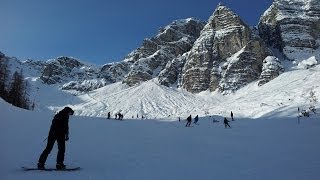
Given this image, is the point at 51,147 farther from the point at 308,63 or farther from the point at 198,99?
the point at 308,63

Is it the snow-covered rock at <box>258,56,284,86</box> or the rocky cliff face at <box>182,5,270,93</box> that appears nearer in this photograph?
the snow-covered rock at <box>258,56,284,86</box>

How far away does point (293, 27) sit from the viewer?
571 ft

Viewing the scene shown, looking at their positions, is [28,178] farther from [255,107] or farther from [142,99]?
[142,99]

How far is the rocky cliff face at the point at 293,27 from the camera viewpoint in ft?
535

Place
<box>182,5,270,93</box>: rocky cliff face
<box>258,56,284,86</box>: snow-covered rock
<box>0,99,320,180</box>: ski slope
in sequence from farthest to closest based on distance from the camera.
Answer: <box>182,5,270,93</box>: rocky cliff face → <box>258,56,284,86</box>: snow-covered rock → <box>0,99,320,180</box>: ski slope

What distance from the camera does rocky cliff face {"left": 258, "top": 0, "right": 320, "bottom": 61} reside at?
16300cm

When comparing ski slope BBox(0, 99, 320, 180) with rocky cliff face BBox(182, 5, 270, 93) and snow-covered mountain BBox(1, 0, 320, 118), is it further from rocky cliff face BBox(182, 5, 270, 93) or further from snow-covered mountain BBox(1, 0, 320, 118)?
rocky cliff face BBox(182, 5, 270, 93)

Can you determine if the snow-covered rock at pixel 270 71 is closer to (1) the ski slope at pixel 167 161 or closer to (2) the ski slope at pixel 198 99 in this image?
(2) the ski slope at pixel 198 99

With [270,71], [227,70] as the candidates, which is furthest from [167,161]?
[227,70]

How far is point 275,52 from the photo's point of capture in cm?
17025

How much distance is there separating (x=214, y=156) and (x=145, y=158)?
245 centimetres

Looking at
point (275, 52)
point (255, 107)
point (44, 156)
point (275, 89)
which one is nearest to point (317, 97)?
point (255, 107)

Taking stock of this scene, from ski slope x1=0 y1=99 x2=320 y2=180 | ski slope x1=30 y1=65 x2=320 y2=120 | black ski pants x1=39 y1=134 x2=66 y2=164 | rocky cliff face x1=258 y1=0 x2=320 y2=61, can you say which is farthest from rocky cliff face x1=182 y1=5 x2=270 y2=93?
black ski pants x1=39 y1=134 x2=66 y2=164

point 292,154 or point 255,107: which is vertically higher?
point 255,107
